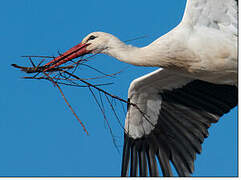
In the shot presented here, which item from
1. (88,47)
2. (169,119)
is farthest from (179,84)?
(88,47)

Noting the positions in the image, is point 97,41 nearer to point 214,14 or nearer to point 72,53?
point 72,53

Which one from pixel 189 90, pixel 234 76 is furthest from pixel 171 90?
pixel 234 76

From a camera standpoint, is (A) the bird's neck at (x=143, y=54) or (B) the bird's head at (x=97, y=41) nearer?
(A) the bird's neck at (x=143, y=54)

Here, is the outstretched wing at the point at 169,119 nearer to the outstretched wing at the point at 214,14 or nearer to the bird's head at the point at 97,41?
the bird's head at the point at 97,41

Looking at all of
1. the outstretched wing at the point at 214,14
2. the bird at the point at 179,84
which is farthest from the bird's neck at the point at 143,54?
the outstretched wing at the point at 214,14

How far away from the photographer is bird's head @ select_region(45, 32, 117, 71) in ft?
17.9

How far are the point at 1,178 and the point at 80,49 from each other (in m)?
1.86

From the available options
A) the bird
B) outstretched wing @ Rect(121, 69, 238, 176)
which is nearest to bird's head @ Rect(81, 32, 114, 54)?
the bird

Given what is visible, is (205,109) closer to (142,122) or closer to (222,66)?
(142,122)

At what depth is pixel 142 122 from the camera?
650 cm

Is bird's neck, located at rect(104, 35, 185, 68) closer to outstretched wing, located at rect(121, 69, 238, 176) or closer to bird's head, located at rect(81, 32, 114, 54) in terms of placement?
bird's head, located at rect(81, 32, 114, 54)

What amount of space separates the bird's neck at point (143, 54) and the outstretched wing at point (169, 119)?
0.85m

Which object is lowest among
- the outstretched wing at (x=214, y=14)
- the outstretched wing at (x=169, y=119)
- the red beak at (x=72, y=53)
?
the outstretched wing at (x=169, y=119)

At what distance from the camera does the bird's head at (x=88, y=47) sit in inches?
215
